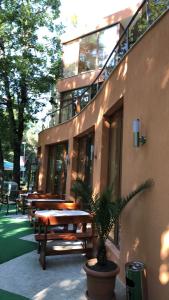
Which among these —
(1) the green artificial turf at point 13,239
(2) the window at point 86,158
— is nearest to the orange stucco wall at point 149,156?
(1) the green artificial turf at point 13,239

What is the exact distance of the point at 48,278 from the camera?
506 centimetres

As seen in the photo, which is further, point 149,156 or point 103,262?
point 103,262

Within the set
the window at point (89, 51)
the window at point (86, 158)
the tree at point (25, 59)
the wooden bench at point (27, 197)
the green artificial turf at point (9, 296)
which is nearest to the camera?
the green artificial turf at point (9, 296)

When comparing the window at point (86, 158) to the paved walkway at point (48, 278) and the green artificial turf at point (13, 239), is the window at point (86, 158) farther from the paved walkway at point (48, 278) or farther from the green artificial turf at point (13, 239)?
the paved walkway at point (48, 278)

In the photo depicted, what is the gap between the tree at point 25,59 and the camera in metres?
17.3

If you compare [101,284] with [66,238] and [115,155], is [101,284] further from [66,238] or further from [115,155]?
[115,155]

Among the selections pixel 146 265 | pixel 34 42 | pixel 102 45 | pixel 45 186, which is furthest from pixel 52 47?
pixel 146 265

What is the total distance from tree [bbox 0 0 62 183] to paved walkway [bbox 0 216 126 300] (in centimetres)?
1278

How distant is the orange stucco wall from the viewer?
3701mm

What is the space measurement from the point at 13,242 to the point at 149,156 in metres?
4.59

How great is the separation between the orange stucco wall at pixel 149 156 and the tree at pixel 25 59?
Result: 12.8 meters

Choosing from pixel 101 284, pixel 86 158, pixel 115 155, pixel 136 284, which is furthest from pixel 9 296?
pixel 86 158

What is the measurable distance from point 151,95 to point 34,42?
51.3 feet

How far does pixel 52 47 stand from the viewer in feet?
62.0
